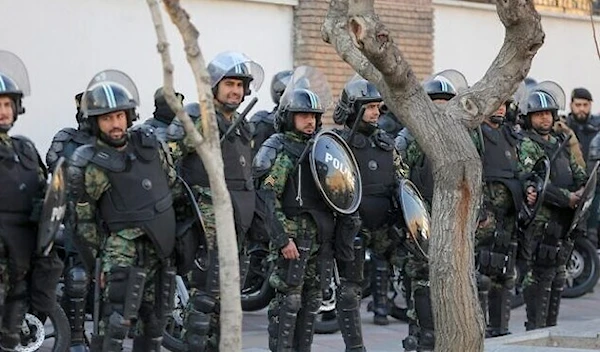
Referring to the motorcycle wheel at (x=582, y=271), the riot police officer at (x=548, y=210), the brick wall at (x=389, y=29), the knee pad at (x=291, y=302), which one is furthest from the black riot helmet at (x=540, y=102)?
the brick wall at (x=389, y=29)

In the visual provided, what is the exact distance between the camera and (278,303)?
866 centimetres

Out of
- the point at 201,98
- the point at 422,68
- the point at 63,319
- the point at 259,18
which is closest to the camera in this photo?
the point at 201,98

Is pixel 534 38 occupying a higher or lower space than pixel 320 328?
higher

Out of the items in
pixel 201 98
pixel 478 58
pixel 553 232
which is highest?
pixel 478 58

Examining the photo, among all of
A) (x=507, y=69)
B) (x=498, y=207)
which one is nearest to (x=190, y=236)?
(x=507, y=69)

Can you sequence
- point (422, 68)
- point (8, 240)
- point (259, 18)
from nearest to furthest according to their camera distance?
point (8, 240)
point (259, 18)
point (422, 68)

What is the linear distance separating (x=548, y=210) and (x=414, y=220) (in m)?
1.84

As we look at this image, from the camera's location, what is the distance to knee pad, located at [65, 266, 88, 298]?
9000mm

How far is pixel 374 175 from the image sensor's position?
9.25m

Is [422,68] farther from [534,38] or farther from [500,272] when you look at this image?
[534,38]

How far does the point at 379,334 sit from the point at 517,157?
1.76m

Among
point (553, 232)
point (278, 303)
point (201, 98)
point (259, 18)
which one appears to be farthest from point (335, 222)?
point (259, 18)

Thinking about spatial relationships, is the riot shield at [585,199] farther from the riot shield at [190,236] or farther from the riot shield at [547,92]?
the riot shield at [190,236]

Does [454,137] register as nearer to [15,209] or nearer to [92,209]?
[92,209]
